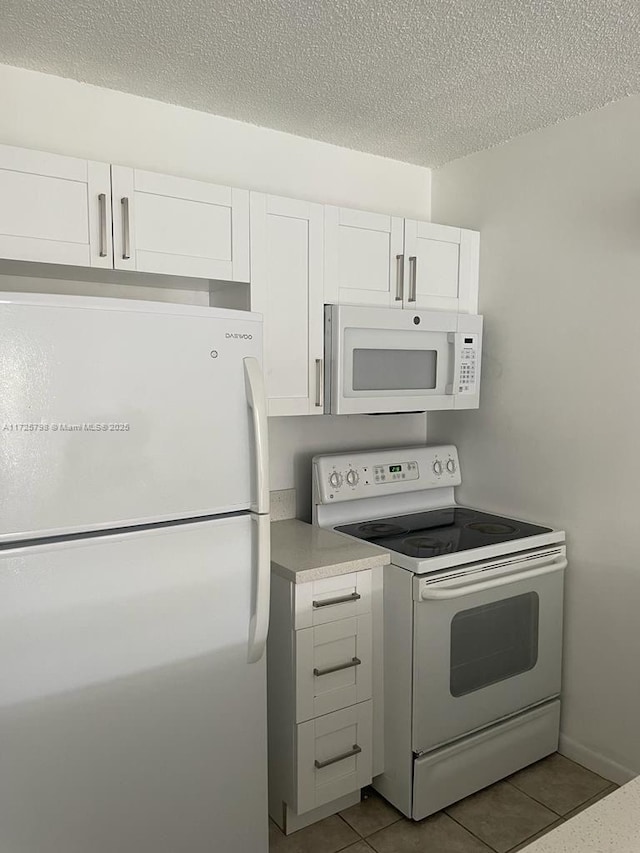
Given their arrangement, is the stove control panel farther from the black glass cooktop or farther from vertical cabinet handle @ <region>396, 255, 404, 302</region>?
vertical cabinet handle @ <region>396, 255, 404, 302</region>

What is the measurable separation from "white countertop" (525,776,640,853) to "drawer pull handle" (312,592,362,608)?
1.26 metres

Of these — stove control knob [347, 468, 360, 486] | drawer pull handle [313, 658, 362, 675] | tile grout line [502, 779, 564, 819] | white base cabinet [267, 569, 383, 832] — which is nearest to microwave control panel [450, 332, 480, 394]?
stove control knob [347, 468, 360, 486]

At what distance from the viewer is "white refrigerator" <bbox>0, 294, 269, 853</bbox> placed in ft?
4.85

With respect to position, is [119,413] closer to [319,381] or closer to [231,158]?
[319,381]

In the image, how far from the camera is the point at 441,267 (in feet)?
8.94

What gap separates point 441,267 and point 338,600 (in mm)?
1406

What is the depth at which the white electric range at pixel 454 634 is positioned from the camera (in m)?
2.19

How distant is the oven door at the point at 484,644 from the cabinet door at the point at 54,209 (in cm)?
144

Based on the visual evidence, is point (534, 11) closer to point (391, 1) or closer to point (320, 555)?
point (391, 1)

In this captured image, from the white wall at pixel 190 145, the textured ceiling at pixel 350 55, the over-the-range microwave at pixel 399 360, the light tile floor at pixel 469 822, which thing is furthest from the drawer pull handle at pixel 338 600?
the textured ceiling at pixel 350 55

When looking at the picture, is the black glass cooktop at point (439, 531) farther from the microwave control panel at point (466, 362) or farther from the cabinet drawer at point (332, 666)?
the microwave control panel at point (466, 362)

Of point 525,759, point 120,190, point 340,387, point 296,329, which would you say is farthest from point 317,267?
point 525,759

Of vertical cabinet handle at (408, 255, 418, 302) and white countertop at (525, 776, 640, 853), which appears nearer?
white countertop at (525, 776, 640, 853)

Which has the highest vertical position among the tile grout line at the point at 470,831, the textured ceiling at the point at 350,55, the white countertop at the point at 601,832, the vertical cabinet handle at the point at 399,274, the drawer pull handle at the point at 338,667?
the textured ceiling at the point at 350,55
